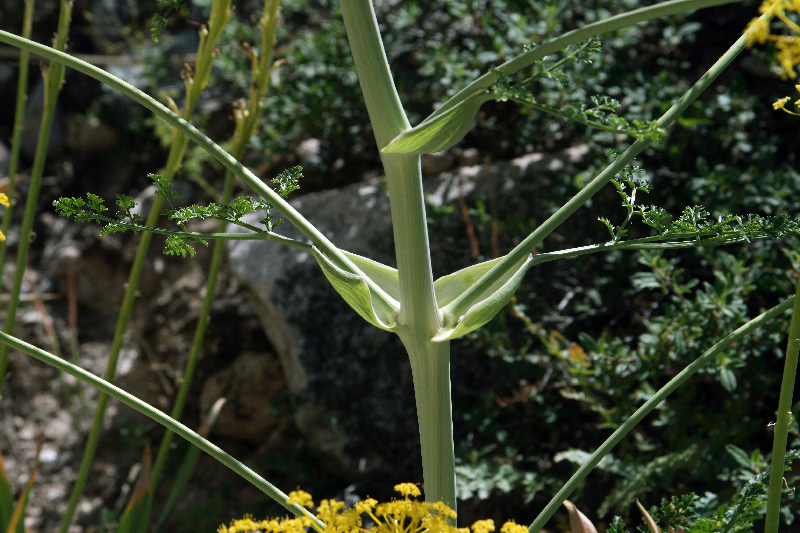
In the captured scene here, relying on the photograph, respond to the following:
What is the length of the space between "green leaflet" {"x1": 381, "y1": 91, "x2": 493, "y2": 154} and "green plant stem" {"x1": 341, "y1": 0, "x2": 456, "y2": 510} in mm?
40

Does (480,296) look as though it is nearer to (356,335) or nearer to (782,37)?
(782,37)

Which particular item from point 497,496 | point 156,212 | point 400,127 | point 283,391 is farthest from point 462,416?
point 400,127

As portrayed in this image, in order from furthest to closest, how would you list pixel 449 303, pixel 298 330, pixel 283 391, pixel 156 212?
pixel 283 391, pixel 298 330, pixel 156 212, pixel 449 303

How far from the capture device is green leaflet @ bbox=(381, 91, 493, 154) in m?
0.61

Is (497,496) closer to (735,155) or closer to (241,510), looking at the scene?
(241,510)

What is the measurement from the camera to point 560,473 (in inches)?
64.6

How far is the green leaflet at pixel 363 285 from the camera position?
2.16 ft

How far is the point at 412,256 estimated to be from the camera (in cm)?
71

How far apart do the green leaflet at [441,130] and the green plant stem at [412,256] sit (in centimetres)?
4

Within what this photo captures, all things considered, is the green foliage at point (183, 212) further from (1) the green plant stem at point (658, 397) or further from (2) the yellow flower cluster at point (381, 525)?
(1) the green plant stem at point (658, 397)

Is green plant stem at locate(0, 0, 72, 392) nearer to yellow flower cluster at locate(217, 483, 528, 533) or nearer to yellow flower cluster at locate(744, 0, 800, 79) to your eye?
yellow flower cluster at locate(217, 483, 528, 533)

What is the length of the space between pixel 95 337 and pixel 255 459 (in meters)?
0.87

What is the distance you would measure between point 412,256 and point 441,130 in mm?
145

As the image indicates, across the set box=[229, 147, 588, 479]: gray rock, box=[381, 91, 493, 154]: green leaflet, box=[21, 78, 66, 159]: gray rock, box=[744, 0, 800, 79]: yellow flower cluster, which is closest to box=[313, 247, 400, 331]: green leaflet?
box=[381, 91, 493, 154]: green leaflet
